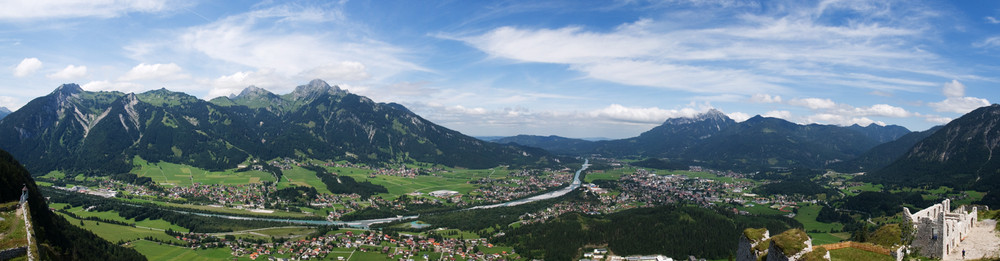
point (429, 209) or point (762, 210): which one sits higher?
point (429, 209)

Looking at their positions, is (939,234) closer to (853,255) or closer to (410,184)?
(853,255)

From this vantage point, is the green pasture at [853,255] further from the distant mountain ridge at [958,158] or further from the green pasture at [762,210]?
the distant mountain ridge at [958,158]

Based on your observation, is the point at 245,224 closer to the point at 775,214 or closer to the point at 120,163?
the point at 120,163

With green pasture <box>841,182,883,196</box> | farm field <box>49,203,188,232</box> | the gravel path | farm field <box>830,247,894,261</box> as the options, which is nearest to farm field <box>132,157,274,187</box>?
farm field <box>49,203,188,232</box>

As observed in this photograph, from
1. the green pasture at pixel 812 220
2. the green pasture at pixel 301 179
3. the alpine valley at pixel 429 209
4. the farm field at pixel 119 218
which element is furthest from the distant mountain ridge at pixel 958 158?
the farm field at pixel 119 218

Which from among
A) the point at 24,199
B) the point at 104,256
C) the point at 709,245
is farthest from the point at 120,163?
the point at 709,245

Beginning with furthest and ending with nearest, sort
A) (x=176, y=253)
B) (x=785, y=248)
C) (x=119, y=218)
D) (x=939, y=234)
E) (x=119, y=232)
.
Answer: (x=119, y=218) < (x=119, y=232) < (x=176, y=253) < (x=939, y=234) < (x=785, y=248)

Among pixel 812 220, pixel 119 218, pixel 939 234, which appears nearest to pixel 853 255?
pixel 939 234
